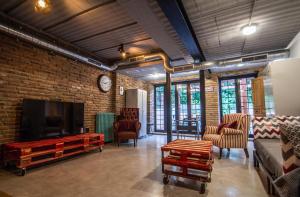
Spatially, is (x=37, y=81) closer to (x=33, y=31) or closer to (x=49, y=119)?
(x=49, y=119)

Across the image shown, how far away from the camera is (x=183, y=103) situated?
24.3ft

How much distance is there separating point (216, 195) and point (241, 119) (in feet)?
7.09

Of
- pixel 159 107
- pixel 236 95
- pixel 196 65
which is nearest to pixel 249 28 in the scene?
pixel 196 65

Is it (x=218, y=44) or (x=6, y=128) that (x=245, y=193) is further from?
(x=6, y=128)

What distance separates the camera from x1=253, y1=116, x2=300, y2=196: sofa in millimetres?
1156

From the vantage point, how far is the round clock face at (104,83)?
529 centimetres

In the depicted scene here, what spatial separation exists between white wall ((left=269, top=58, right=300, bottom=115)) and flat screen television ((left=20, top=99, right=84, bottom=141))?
182 inches

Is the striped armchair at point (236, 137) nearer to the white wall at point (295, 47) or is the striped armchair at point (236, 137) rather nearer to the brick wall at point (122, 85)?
the white wall at point (295, 47)

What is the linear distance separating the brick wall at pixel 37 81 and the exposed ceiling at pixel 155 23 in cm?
57

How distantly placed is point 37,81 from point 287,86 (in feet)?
17.6

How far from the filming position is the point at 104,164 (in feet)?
10.3

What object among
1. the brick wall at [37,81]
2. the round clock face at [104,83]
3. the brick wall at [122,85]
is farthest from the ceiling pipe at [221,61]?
the brick wall at [37,81]

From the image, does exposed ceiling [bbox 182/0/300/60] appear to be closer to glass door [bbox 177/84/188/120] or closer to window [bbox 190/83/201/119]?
window [bbox 190/83/201/119]

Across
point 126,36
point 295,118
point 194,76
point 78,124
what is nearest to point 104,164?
point 78,124
